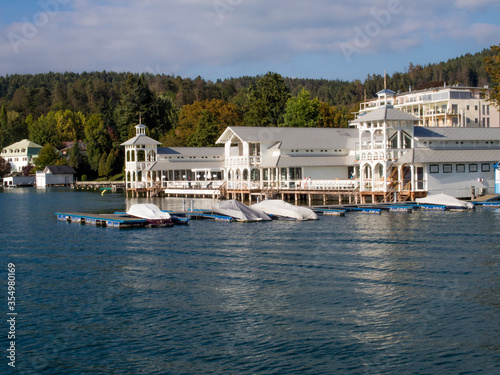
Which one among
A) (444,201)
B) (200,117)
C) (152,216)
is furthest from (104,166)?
(444,201)

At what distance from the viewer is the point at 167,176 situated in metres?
80.5

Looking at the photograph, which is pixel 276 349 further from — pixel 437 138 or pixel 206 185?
pixel 206 185

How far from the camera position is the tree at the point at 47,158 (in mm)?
128038

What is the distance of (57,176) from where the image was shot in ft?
396

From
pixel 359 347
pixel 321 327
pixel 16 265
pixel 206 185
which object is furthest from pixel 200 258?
pixel 206 185

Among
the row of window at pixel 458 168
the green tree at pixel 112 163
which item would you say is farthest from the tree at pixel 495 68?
the green tree at pixel 112 163

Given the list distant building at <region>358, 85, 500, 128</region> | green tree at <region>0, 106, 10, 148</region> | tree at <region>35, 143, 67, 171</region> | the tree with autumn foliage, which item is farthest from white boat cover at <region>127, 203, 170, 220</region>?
green tree at <region>0, 106, 10, 148</region>

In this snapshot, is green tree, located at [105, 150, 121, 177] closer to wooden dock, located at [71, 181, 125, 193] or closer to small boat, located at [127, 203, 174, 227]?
wooden dock, located at [71, 181, 125, 193]

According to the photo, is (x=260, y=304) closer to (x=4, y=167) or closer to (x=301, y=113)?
(x=301, y=113)

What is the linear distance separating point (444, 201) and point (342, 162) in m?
18.2

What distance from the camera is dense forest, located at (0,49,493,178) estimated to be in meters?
96.1

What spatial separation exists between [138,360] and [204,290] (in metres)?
6.18

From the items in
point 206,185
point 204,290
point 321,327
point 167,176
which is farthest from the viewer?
point 167,176

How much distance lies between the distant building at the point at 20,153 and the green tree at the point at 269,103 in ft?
204
